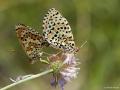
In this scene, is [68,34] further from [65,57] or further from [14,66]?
[14,66]

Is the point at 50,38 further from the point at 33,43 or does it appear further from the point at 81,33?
the point at 81,33

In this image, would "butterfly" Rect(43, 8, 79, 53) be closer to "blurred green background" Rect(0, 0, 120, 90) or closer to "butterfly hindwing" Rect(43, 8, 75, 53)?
"butterfly hindwing" Rect(43, 8, 75, 53)

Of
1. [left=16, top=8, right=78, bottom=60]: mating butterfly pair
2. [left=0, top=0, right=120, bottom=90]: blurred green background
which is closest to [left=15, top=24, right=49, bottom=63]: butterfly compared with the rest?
[left=16, top=8, right=78, bottom=60]: mating butterfly pair

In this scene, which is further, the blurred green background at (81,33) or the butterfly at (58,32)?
the blurred green background at (81,33)

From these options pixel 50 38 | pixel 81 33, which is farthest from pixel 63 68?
pixel 81 33

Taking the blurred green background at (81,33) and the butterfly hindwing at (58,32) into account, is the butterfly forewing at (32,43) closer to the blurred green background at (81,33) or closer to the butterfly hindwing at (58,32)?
the butterfly hindwing at (58,32)

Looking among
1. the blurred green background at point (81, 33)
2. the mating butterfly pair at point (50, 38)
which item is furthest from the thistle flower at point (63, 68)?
the blurred green background at point (81, 33)

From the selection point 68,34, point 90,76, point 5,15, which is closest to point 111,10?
point 90,76
